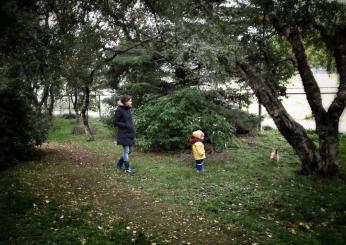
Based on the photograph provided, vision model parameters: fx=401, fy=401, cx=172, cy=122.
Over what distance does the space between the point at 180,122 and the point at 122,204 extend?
5192 millimetres

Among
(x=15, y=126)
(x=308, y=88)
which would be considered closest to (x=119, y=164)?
(x=15, y=126)

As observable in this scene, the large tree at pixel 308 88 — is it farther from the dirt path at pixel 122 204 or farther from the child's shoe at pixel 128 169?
the dirt path at pixel 122 204

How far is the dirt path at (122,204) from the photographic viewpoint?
237 inches

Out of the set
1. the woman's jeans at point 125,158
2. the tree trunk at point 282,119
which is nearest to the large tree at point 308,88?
the tree trunk at point 282,119

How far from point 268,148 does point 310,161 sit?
14.1ft

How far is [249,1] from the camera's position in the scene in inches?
348

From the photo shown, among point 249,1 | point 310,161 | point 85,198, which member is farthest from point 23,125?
point 310,161

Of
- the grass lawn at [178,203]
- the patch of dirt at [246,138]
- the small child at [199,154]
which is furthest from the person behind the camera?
the patch of dirt at [246,138]

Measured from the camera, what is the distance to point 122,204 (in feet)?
23.5

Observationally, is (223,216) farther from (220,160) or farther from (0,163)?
(0,163)

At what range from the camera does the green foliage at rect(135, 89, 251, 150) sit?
38.8 ft

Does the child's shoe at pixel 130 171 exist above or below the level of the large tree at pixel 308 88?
below

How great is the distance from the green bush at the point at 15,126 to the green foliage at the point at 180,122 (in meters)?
3.40

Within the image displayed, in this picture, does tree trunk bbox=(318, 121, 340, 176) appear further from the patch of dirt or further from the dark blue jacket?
the patch of dirt
